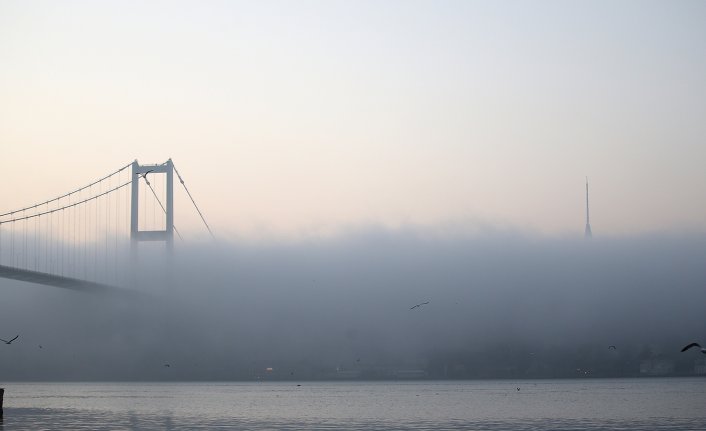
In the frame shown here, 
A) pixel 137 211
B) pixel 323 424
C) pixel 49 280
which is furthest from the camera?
pixel 137 211

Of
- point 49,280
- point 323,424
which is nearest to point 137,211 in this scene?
point 49,280

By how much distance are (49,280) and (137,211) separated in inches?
996

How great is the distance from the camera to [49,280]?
84500mm

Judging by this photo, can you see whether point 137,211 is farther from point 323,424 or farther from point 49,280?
point 323,424

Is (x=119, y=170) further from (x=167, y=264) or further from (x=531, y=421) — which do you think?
(x=531, y=421)

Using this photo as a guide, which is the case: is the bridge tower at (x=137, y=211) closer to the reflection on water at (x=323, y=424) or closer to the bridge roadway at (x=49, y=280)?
the bridge roadway at (x=49, y=280)

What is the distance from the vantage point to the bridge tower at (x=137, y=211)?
344 ft

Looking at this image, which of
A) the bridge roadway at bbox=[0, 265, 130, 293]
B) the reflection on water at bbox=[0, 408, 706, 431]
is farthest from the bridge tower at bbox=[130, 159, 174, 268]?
the reflection on water at bbox=[0, 408, 706, 431]

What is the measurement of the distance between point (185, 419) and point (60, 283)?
24.8 m

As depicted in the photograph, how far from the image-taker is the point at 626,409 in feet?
259

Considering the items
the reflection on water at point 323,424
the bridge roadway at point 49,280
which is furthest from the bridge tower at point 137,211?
the reflection on water at point 323,424

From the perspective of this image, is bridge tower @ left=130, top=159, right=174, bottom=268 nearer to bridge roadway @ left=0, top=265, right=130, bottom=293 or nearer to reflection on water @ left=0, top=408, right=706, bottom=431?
bridge roadway @ left=0, top=265, right=130, bottom=293

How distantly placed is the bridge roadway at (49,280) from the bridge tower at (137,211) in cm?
984

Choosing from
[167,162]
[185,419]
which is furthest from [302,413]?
[167,162]
